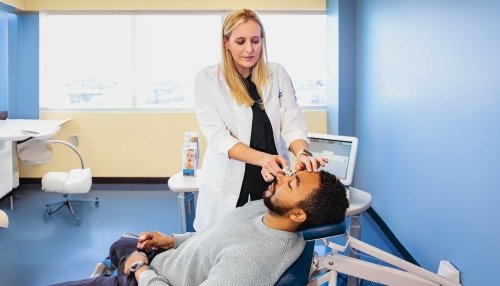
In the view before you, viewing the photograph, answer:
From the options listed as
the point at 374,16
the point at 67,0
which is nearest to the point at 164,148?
the point at 67,0

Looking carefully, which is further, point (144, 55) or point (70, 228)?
point (144, 55)

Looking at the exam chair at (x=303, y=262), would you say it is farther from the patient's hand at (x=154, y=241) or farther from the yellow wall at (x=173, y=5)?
the yellow wall at (x=173, y=5)

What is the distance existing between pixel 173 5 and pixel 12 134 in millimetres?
2017

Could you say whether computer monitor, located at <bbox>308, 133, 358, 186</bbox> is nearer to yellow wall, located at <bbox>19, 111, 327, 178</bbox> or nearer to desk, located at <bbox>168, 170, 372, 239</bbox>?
desk, located at <bbox>168, 170, 372, 239</bbox>

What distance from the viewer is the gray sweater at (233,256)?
1241mm

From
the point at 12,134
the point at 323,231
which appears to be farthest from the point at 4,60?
the point at 323,231

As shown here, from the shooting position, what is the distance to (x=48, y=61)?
15.8ft

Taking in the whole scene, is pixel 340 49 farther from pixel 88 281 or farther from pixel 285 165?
pixel 88 281

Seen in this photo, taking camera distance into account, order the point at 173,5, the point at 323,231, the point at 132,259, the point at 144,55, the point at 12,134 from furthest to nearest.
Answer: the point at 144,55 < the point at 173,5 < the point at 12,134 < the point at 132,259 < the point at 323,231

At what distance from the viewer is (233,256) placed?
1280 mm

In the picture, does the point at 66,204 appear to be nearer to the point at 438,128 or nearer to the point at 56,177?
the point at 56,177

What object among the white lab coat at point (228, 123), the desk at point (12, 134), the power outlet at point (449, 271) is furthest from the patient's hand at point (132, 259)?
the desk at point (12, 134)

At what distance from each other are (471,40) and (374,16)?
5.77ft

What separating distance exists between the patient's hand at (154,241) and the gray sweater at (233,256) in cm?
5
